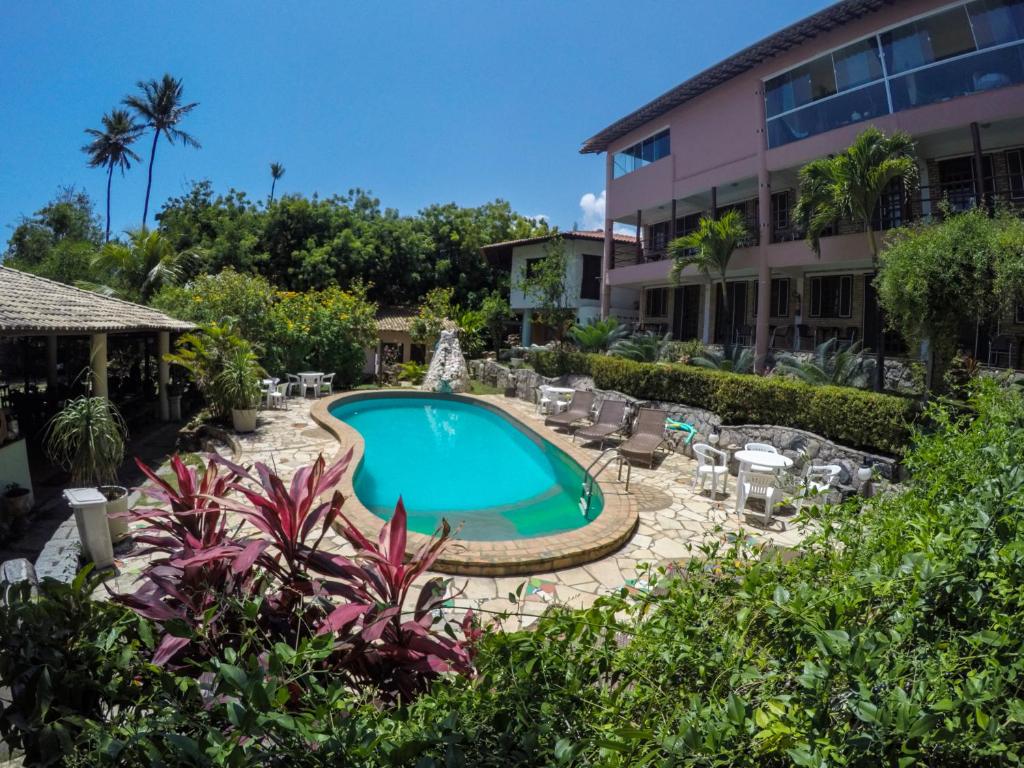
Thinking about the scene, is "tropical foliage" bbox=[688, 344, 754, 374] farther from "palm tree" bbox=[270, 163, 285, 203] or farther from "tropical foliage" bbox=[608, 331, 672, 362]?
"palm tree" bbox=[270, 163, 285, 203]

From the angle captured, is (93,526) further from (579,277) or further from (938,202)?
(579,277)

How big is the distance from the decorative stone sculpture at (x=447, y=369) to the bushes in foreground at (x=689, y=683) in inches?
838

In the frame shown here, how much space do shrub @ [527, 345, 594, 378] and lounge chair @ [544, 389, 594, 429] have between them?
3.16 meters

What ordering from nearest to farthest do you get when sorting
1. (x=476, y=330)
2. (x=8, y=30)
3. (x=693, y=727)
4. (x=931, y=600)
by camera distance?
(x=693, y=727) → (x=931, y=600) → (x=8, y=30) → (x=476, y=330)

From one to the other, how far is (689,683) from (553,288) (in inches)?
1033

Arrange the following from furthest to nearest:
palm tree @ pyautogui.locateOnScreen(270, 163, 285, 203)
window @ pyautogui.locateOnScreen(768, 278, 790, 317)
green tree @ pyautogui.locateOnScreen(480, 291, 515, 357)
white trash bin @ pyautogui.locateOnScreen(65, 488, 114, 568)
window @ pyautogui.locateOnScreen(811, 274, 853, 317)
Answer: palm tree @ pyautogui.locateOnScreen(270, 163, 285, 203) → green tree @ pyautogui.locateOnScreen(480, 291, 515, 357) → window @ pyautogui.locateOnScreen(768, 278, 790, 317) → window @ pyautogui.locateOnScreen(811, 274, 853, 317) → white trash bin @ pyautogui.locateOnScreen(65, 488, 114, 568)

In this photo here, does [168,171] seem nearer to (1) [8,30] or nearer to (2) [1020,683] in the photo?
(1) [8,30]

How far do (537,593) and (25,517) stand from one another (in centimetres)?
754

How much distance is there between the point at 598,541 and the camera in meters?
7.70

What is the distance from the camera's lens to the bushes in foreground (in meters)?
1.33

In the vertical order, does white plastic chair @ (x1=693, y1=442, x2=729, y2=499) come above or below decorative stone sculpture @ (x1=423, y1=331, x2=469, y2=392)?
below

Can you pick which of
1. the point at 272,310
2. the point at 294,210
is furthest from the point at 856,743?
the point at 294,210

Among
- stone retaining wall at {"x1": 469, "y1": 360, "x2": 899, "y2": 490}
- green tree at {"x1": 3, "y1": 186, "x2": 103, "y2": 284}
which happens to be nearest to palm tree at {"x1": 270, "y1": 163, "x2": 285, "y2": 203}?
green tree at {"x1": 3, "y1": 186, "x2": 103, "y2": 284}

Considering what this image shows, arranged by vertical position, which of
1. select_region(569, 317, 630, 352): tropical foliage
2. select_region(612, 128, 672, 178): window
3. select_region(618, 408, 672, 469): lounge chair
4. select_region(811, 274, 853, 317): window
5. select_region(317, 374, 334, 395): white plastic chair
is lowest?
select_region(618, 408, 672, 469): lounge chair
